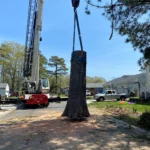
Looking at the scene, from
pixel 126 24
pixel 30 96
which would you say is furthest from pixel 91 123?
pixel 30 96

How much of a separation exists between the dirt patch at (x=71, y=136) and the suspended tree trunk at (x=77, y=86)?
59 cm

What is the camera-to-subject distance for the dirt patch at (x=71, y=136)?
7531 millimetres

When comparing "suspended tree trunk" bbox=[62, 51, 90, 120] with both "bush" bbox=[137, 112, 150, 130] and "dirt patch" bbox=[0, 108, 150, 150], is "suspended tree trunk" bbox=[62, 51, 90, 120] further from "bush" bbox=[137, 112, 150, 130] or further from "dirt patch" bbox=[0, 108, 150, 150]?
"bush" bbox=[137, 112, 150, 130]

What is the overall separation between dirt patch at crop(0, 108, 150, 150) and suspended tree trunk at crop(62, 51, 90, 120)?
1.92ft

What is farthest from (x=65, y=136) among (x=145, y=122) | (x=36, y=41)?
(x=36, y=41)

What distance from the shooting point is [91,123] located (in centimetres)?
1033

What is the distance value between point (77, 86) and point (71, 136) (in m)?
2.95

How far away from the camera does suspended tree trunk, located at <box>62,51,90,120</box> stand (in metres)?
10.9

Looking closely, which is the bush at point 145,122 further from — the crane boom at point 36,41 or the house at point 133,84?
the house at point 133,84

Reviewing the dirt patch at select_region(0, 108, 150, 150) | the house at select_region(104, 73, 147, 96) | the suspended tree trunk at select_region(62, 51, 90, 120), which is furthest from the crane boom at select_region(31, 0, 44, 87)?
the house at select_region(104, 73, 147, 96)

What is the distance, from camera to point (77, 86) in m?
11.1

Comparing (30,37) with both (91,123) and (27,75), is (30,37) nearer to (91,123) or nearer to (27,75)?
(27,75)

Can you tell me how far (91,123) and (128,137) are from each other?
6.49 feet

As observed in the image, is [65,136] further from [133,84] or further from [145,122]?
[133,84]
